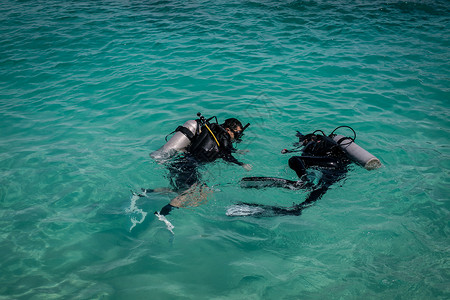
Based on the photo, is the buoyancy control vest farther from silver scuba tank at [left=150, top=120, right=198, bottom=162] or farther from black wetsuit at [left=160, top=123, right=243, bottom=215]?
silver scuba tank at [left=150, top=120, right=198, bottom=162]

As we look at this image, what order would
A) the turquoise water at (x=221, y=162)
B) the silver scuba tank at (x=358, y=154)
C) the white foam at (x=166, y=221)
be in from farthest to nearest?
the silver scuba tank at (x=358, y=154)
the white foam at (x=166, y=221)
the turquoise water at (x=221, y=162)

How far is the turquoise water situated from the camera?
3.60 meters

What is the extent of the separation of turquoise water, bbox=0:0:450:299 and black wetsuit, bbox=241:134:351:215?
0.16 metres

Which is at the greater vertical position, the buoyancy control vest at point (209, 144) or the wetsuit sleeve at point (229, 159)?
the buoyancy control vest at point (209, 144)

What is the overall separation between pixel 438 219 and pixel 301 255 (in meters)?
2.14

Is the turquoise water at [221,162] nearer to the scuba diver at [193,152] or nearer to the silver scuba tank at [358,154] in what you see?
the scuba diver at [193,152]

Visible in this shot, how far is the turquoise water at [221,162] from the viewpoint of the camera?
360cm

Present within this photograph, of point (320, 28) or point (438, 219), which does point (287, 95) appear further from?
point (320, 28)

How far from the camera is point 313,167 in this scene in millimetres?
5176

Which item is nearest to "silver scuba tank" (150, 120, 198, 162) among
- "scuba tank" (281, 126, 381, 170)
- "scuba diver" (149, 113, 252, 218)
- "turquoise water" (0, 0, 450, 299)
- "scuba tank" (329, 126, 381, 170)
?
"scuba diver" (149, 113, 252, 218)

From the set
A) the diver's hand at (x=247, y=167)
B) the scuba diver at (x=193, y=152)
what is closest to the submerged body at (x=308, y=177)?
the diver's hand at (x=247, y=167)

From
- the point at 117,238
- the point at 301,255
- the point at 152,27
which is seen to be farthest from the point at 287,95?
the point at 152,27

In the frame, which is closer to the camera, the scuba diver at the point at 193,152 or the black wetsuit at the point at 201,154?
the scuba diver at the point at 193,152

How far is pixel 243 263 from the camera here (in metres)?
3.73
